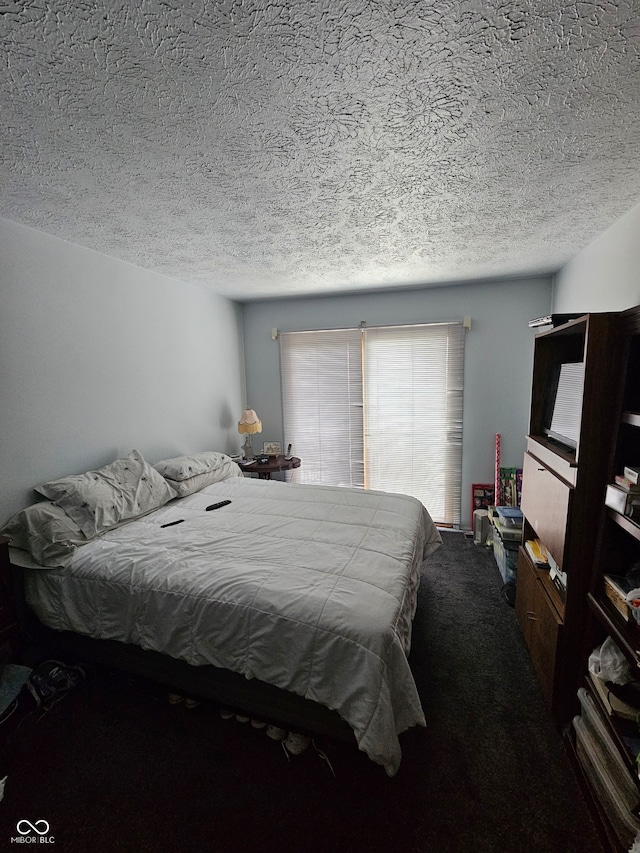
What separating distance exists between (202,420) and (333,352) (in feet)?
5.20

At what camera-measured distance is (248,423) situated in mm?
3812

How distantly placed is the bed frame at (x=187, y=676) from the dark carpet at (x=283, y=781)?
0.14m

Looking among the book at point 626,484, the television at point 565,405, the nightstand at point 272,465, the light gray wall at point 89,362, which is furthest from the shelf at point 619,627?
the light gray wall at point 89,362

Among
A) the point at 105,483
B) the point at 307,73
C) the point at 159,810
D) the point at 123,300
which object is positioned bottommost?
the point at 159,810

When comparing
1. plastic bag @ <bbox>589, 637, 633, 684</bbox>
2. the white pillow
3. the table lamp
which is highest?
the table lamp

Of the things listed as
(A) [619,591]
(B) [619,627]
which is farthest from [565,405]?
(B) [619,627]

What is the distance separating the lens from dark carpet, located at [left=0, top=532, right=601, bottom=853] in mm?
1211

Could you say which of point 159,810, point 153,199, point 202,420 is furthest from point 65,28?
point 202,420

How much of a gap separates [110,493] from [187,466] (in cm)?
70

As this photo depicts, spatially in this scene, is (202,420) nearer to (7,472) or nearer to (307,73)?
(7,472)

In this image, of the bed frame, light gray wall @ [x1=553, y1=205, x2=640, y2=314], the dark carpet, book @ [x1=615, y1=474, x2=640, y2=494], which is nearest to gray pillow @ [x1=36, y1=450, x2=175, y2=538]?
the bed frame

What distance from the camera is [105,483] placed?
2.25 meters

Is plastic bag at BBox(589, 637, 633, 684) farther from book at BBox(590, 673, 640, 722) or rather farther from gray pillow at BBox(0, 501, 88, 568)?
gray pillow at BBox(0, 501, 88, 568)

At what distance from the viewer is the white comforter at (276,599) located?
4.20 feet
